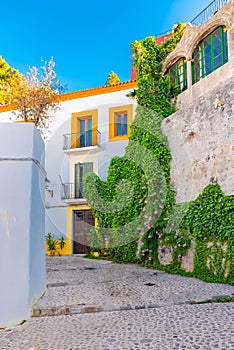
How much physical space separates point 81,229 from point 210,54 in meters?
9.78

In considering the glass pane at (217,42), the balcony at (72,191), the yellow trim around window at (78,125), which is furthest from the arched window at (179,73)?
the balcony at (72,191)

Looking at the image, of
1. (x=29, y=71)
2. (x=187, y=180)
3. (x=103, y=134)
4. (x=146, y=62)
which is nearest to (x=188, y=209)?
Result: (x=187, y=180)

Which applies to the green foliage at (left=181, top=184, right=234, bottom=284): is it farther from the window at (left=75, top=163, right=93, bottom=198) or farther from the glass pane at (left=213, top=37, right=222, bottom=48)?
the window at (left=75, top=163, right=93, bottom=198)

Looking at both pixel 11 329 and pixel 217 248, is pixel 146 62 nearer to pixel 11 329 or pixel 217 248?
pixel 217 248

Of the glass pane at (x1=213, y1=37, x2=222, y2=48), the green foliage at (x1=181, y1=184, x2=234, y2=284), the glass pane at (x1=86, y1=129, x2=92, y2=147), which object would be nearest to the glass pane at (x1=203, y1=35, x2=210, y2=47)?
the glass pane at (x1=213, y1=37, x2=222, y2=48)

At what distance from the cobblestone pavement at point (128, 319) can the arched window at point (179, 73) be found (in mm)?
7710

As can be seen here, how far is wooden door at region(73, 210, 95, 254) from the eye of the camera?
15.9 metres

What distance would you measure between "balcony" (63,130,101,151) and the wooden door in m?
3.32

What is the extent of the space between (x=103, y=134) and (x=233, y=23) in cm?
798

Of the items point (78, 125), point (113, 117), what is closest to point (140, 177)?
point (113, 117)

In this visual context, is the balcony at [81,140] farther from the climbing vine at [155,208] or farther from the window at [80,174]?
the climbing vine at [155,208]

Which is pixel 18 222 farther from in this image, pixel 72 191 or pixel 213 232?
pixel 72 191

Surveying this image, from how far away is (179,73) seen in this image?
12.5 m

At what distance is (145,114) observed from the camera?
1180cm
